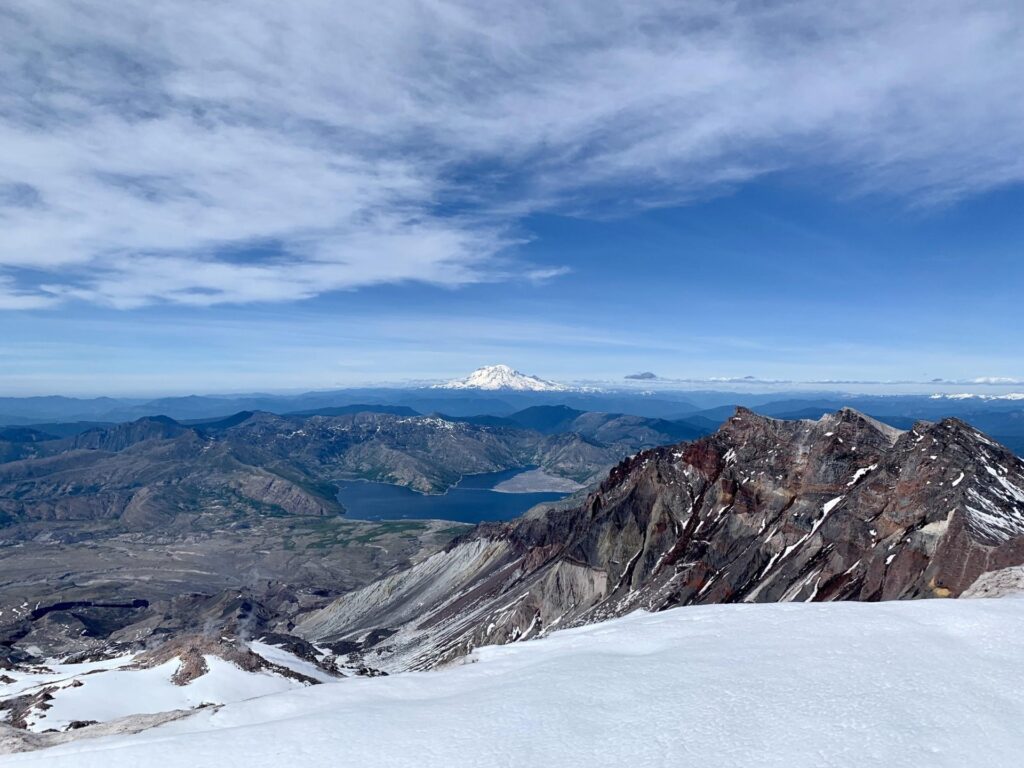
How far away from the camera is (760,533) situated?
96.2m

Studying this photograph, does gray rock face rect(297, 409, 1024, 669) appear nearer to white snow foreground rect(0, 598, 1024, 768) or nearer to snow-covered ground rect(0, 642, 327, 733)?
white snow foreground rect(0, 598, 1024, 768)

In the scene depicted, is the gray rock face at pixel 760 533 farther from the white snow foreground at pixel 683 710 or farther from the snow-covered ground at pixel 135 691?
the snow-covered ground at pixel 135 691

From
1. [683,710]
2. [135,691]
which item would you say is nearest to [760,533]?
[135,691]

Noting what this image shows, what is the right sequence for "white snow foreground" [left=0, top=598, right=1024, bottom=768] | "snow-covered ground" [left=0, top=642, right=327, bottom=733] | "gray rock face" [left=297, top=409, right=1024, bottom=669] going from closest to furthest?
"white snow foreground" [left=0, top=598, right=1024, bottom=768] → "snow-covered ground" [left=0, top=642, right=327, bottom=733] → "gray rock face" [left=297, top=409, right=1024, bottom=669]

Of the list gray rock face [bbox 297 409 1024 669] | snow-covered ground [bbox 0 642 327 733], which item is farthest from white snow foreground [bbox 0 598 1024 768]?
gray rock face [bbox 297 409 1024 669]

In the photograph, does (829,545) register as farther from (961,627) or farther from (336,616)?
(336,616)

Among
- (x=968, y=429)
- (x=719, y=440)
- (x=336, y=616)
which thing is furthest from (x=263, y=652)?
(x=336, y=616)

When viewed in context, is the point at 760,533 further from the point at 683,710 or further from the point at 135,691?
the point at 683,710

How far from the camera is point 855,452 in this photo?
96.8 m

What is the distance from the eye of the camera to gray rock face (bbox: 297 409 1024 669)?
223 feet

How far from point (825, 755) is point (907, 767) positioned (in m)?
1.86

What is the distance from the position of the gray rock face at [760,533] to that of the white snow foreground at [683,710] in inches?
1674

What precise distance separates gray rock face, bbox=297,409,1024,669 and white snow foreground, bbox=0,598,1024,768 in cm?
4252

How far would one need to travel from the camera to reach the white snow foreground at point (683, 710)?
17391 mm
